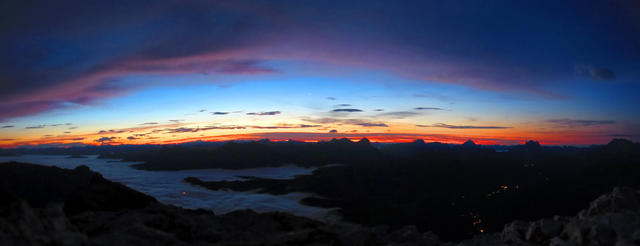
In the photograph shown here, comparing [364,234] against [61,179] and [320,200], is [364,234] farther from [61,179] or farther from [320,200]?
[320,200]

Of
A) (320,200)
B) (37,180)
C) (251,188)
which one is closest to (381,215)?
(320,200)

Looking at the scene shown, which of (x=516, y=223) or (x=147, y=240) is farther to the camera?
(x=516, y=223)

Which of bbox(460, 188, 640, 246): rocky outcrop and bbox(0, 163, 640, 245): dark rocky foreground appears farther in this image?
bbox(460, 188, 640, 246): rocky outcrop

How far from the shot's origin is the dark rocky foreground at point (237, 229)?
858 cm

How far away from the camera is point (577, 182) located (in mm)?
167875

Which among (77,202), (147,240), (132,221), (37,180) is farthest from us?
(37,180)

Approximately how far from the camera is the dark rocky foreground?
28.2ft

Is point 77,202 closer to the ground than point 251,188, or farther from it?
farther from it

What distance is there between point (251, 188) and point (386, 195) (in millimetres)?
82724

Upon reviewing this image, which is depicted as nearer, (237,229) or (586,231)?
(586,231)

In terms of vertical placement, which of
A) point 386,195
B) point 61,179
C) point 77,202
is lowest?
point 386,195

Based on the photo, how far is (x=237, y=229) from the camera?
1387cm

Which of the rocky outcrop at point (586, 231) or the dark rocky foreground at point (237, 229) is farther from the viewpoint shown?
the rocky outcrop at point (586, 231)

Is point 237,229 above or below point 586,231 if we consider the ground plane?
below
